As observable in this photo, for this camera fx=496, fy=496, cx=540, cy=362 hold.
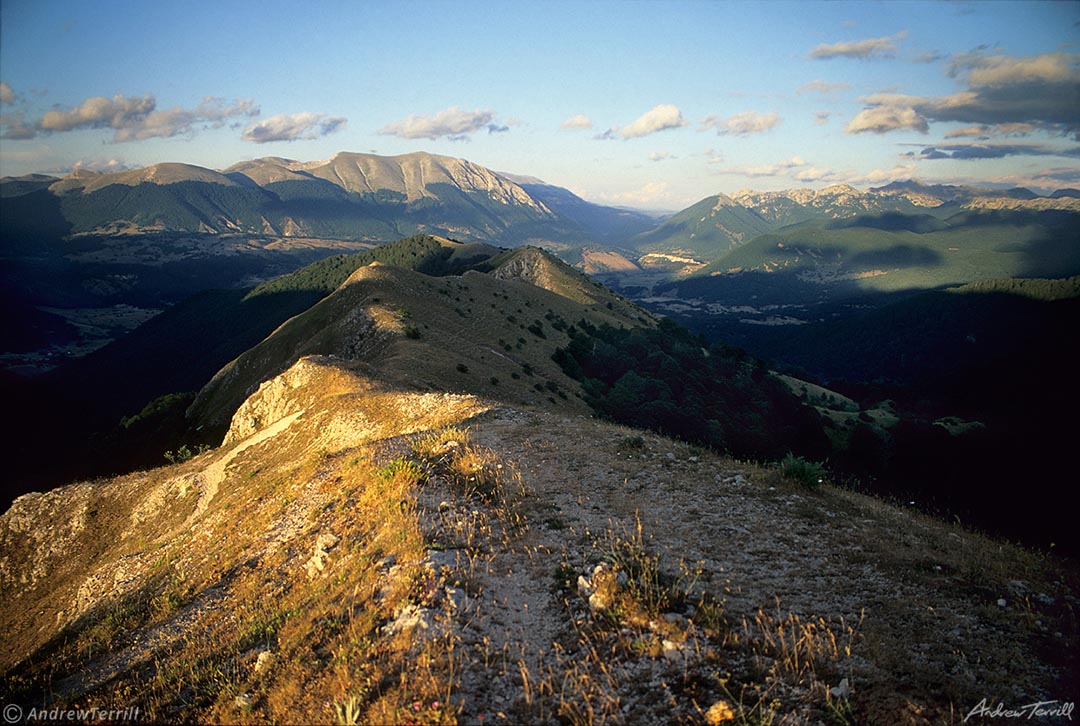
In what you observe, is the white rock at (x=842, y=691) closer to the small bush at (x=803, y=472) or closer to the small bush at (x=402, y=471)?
the small bush at (x=803, y=472)

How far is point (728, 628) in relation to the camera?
336 inches

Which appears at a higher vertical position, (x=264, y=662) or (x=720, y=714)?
(x=720, y=714)

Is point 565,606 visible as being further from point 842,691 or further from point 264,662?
point 264,662

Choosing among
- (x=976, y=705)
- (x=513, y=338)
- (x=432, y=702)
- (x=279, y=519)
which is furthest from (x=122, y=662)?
(x=513, y=338)

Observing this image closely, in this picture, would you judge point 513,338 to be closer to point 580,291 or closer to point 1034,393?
point 580,291

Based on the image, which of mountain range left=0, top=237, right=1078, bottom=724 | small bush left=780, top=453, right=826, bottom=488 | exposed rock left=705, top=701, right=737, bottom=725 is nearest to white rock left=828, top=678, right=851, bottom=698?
mountain range left=0, top=237, right=1078, bottom=724

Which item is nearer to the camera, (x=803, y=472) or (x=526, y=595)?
(x=526, y=595)

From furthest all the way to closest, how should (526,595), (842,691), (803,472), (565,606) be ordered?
1. (803,472)
2. (526,595)
3. (565,606)
4. (842,691)

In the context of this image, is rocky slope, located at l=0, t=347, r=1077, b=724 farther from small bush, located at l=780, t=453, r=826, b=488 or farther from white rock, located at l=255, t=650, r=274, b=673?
small bush, located at l=780, t=453, r=826, b=488

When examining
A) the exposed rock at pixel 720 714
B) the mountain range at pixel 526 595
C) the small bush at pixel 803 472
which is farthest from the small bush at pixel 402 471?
the small bush at pixel 803 472

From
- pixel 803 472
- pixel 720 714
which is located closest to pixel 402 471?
pixel 720 714

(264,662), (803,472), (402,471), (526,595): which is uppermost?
(402,471)

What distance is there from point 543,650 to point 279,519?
1248 cm

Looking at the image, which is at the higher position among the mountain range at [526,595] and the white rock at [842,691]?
the white rock at [842,691]
